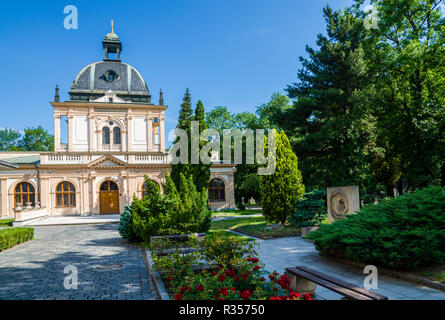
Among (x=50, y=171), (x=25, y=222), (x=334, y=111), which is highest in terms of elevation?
(x=334, y=111)

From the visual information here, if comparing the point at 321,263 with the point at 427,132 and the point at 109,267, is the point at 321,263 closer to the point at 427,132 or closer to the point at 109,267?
the point at 109,267

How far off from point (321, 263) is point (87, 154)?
2806 centimetres

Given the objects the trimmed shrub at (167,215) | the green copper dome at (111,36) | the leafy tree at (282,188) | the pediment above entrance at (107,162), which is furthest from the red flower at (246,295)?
the green copper dome at (111,36)

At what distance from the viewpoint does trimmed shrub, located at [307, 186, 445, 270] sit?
6.28m

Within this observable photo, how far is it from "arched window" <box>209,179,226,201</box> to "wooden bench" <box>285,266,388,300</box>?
1082 inches

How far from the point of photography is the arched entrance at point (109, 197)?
98.7 feet

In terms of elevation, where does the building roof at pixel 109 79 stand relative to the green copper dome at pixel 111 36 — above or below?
below

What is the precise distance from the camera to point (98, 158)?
2950 cm

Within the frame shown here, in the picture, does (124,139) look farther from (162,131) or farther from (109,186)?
(109,186)

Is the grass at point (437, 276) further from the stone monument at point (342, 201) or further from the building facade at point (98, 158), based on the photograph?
the building facade at point (98, 158)

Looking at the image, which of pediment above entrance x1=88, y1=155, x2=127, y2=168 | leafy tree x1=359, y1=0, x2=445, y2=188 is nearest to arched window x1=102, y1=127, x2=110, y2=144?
pediment above entrance x1=88, y1=155, x2=127, y2=168

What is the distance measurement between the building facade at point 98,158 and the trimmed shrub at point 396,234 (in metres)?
21.5

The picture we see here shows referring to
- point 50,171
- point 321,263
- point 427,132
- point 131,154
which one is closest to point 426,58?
point 427,132

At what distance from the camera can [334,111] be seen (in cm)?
2377
